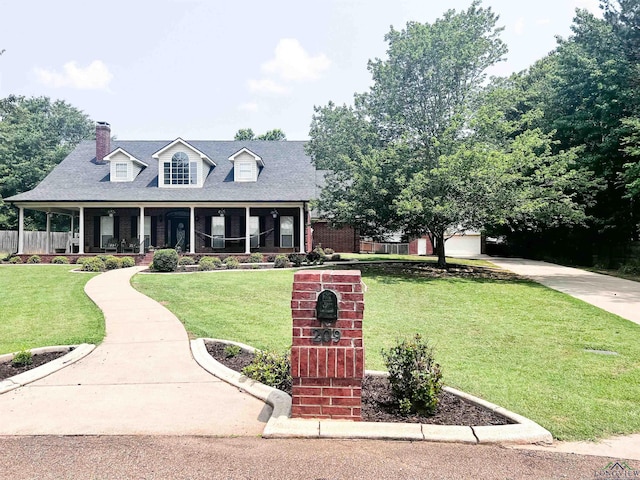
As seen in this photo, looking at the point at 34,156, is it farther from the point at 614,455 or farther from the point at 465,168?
the point at 614,455

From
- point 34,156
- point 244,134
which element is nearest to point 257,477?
point 34,156

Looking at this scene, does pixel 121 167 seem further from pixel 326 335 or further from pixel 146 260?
pixel 326 335

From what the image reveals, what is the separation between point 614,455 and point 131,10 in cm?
1249

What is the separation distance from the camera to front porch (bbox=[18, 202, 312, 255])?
23781mm

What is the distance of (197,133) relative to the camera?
112ft

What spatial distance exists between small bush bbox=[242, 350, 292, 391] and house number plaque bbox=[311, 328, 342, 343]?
1260 mm

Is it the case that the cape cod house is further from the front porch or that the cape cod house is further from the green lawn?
the green lawn

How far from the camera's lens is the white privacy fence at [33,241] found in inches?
1021

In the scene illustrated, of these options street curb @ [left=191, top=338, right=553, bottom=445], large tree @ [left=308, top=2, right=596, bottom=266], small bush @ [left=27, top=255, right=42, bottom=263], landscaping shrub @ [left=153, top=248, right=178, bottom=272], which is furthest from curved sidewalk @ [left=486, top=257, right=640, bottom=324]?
small bush @ [left=27, top=255, right=42, bottom=263]

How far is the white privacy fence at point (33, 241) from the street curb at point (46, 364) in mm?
21535

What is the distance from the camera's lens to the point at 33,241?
85.8ft

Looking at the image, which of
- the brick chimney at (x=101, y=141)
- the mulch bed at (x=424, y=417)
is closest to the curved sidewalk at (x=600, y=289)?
the mulch bed at (x=424, y=417)

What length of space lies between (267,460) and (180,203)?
812 inches

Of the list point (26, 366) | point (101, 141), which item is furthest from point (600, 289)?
point (101, 141)
